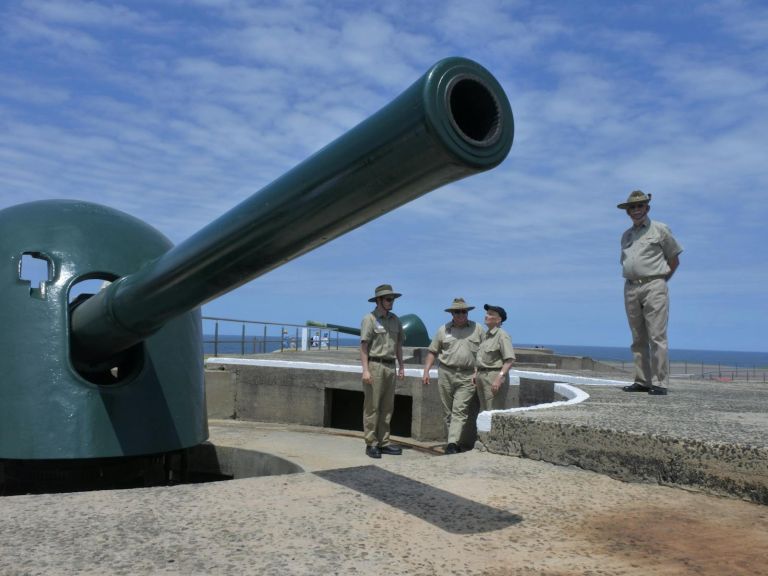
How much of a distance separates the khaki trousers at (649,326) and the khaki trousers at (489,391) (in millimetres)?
1163

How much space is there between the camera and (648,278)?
15.5 ft

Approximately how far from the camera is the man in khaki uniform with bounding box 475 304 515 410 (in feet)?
18.7

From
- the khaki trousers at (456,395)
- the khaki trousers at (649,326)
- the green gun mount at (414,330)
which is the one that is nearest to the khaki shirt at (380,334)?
the khaki trousers at (456,395)

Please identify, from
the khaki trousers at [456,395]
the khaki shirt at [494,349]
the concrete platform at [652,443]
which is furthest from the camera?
the khaki trousers at [456,395]

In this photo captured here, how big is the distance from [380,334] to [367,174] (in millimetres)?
3751

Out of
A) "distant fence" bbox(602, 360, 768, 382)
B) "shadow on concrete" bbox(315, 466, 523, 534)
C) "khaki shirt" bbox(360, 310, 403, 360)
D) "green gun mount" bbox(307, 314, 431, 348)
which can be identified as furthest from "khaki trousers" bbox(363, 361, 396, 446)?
"green gun mount" bbox(307, 314, 431, 348)

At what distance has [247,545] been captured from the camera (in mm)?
1914

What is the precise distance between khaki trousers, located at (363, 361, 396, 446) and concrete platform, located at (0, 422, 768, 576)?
2.69 metres

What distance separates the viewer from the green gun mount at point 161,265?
173cm

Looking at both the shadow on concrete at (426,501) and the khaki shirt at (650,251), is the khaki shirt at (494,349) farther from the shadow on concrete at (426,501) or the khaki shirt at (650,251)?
the shadow on concrete at (426,501)

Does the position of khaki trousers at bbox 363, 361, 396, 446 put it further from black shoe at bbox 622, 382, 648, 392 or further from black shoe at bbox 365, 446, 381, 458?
black shoe at bbox 622, 382, 648, 392

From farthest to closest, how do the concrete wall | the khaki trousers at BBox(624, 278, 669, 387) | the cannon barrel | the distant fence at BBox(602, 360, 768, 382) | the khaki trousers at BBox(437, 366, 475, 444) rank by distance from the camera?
the distant fence at BBox(602, 360, 768, 382) < the concrete wall < the khaki trousers at BBox(437, 366, 475, 444) < the khaki trousers at BBox(624, 278, 669, 387) < the cannon barrel

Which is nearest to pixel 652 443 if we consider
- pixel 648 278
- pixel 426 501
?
pixel 426 501

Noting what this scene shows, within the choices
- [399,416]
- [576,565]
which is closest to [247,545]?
[576,565]
